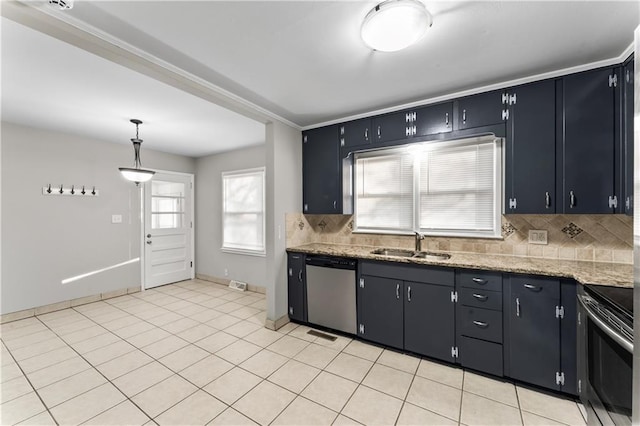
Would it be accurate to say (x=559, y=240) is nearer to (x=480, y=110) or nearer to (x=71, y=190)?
(x=480, y=110)

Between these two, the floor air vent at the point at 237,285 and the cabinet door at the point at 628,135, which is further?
the floor air vent at the point at 237,285

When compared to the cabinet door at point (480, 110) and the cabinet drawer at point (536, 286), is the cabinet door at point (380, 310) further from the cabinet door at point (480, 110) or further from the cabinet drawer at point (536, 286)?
the cabinet door at point (480, 110)

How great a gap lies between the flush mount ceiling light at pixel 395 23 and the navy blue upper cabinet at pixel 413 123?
4.27ft

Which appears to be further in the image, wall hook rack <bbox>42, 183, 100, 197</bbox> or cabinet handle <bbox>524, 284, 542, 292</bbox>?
wall hook rack <bbox>42, 183, 100, 197</bbox>

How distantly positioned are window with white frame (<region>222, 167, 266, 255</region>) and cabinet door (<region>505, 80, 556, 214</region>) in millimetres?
3531

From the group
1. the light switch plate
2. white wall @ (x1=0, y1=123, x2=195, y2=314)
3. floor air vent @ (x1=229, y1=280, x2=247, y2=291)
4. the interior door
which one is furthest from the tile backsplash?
white wall @ (x1=0, y1=123, x2=195, y2=314)

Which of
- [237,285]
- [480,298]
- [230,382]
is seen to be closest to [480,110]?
[480,298]

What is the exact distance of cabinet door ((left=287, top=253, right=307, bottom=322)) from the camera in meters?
3.29

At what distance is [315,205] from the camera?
355cm

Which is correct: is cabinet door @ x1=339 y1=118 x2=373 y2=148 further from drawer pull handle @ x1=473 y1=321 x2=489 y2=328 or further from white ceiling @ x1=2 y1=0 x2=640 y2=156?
drawer pull handle @ x1=473 y1=321 x2=489 y2=328

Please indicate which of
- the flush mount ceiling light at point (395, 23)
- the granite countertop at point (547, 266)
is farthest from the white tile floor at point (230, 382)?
the flush mount ceiling light at point (395, 23)

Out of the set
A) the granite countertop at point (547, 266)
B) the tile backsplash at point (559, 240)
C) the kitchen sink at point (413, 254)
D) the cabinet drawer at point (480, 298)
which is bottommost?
the cabinet drawer at point (480, 298)

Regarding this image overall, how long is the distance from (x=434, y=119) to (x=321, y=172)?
1.46 metres

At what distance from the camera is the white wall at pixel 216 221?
15.5ft
